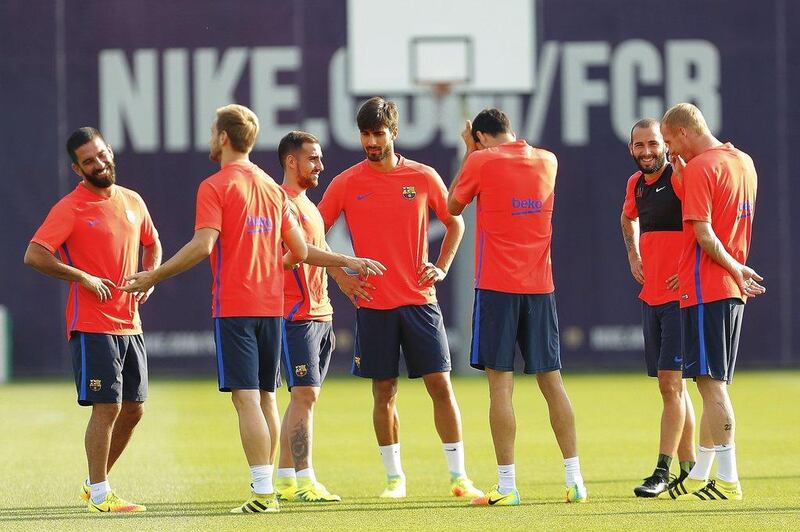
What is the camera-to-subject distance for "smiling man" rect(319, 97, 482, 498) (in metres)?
8.35

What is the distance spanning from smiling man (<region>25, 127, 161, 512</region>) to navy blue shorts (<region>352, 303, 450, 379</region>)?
1313 mm

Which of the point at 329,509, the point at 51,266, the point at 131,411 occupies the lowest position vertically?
the point at 329,509

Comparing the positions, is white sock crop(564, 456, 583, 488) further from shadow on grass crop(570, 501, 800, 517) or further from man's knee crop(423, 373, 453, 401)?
man's knee crop(423, 373, 453, 401)

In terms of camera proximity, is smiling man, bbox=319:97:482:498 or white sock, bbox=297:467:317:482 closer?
white sock, bbox=297:467:317:482

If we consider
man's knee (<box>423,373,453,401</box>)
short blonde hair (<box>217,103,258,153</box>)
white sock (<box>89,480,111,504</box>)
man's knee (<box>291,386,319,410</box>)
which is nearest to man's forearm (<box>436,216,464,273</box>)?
man's knee (<box>423,373,453,401</box>)

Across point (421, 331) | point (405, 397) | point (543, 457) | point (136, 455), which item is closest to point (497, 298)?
point (421, 331)

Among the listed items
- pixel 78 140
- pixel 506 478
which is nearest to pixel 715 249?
pixel 506 478

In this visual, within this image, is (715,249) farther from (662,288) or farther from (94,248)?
(94,248)

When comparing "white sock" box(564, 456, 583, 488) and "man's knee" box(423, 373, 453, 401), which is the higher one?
"man's knee" box(423, 373, 453, 401)

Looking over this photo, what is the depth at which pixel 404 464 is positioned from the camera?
32.9 ft

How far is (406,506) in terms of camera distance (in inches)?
307

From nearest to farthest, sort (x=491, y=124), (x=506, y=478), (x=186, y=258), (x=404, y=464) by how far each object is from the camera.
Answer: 1. (x=186, y=258)
2. (x=506, y=478)
3. (x=491, y=124)
4. (x=404, y=464)

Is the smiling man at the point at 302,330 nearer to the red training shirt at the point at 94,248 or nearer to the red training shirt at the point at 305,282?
the red training shirt at the point at 305,282

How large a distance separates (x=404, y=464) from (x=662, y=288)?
99.1 inches
